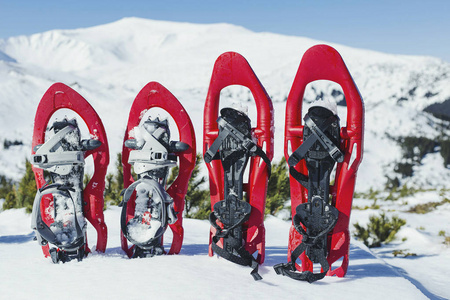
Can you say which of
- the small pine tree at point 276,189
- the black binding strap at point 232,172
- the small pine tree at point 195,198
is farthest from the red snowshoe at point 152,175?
the small pine tree at point 276,189

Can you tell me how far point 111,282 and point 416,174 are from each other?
14109 mm

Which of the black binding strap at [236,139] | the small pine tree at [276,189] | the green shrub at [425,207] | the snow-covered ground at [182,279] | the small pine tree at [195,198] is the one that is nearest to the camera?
the snow-covered ground at [182,279]

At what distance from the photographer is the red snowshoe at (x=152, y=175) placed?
344cm

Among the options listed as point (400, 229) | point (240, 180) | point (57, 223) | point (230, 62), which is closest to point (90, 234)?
point (57, 223)

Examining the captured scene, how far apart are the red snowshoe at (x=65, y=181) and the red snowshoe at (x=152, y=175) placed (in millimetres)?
256

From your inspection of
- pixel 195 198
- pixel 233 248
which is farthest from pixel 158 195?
pixel 195 198

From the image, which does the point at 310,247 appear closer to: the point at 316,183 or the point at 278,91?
the point at 316,183

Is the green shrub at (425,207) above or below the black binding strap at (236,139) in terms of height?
below

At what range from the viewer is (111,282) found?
2.73m

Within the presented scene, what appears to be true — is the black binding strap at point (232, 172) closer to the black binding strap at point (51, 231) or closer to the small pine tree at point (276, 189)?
the black binding strap at point (51, 231)

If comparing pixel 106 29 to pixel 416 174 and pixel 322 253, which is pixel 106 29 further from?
pixel 322 253

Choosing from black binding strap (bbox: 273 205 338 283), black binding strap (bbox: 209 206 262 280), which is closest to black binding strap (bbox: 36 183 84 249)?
black binding strap (bbox: 209 206 262 280)

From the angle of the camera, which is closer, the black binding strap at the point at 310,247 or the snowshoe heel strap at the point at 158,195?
the black binding strap at the point at 310,247

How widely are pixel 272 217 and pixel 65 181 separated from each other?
3.65m
